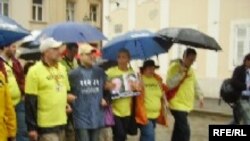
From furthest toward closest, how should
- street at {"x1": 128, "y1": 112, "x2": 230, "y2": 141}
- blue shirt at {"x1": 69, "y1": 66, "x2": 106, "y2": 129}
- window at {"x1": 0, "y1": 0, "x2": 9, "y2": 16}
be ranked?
window at {"x1": 0, "y1": 0, "x2": 9, "y2": 16} < street at {"x1": 128, "y1": 112, "x2": 230, "y2": 141} < blue shirt at {"x1": 69, "y1": 66, "x2": 106, "y2": 129}

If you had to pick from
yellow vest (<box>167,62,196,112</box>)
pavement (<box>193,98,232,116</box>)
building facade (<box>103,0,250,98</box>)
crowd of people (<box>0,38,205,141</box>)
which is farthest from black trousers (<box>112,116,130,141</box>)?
building facade (<box>103,0,250,98</box>)

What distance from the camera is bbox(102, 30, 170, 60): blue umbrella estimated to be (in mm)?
8422

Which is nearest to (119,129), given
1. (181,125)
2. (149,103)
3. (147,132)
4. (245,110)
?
(147,132)

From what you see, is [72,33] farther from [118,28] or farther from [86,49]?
[118,28]

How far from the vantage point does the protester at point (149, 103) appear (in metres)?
8.21

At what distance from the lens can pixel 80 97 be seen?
23.2 ft

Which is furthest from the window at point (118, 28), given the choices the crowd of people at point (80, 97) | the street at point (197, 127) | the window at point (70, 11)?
the crowd of people at point (80, 97)

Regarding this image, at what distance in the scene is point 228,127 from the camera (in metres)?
6.28

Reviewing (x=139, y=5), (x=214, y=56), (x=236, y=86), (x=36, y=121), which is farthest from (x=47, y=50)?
(x=139, y=5)

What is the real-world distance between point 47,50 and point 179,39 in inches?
112

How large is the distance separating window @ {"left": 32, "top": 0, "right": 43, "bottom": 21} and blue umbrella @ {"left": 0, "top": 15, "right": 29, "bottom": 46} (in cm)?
3215

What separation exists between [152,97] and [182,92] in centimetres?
70

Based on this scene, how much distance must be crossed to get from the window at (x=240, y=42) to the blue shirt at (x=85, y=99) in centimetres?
1552

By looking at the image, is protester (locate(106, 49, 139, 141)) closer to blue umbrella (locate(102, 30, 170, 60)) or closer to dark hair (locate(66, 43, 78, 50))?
blue umbrella (locate(102, 30, 170, 60))
